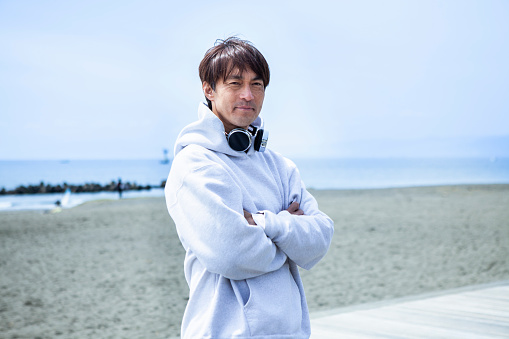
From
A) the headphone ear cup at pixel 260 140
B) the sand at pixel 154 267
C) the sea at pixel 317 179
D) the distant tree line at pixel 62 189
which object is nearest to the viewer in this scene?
the headphone ear cup at pixel 260 140

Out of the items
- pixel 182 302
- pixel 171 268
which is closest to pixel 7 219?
pixel 171 268

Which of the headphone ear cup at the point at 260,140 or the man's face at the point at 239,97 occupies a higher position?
the man's face at the point at 239,97

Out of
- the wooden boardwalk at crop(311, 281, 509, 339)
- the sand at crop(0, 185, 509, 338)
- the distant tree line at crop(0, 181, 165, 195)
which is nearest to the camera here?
the wooden boardwalk at crop(311, 281, 509, 339)

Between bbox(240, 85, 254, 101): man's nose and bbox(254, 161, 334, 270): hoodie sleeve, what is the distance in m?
0.35

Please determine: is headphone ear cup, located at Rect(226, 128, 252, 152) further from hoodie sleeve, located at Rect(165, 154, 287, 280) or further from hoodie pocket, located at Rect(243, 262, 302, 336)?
hoodie pocket, located at Rect(243, 262, 302, 336)

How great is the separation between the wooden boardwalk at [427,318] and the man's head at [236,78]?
2054mm

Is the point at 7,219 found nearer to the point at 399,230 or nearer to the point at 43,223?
the point at 43,223

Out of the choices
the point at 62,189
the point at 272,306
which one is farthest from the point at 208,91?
the point at 62,189

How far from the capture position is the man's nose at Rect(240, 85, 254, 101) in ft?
4.74

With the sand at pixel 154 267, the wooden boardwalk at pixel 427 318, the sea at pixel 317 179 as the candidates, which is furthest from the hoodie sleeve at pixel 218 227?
the sea at pixel 317 179

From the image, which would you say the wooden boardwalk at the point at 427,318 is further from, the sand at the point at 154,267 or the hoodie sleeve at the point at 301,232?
the hoodie sleeve at the point at 301,232

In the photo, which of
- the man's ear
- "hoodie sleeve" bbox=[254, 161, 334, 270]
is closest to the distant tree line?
the man's ear

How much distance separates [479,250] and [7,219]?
11.5 m

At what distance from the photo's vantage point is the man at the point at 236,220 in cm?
132
